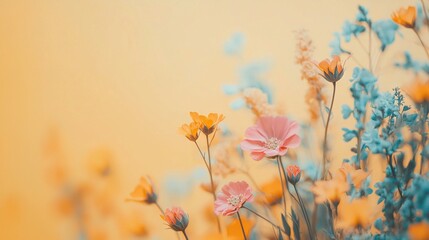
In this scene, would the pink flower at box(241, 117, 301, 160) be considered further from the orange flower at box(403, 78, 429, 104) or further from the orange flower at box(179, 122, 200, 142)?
the orange flower at box(403, 78, 429, 104)

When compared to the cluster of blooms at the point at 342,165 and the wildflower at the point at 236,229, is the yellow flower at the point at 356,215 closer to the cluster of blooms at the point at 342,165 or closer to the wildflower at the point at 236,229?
the cluster of blooms at the point at 342,165

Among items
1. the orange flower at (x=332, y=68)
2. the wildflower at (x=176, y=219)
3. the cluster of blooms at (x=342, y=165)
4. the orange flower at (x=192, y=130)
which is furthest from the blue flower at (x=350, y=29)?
the wildflower at (x=176, y=219)

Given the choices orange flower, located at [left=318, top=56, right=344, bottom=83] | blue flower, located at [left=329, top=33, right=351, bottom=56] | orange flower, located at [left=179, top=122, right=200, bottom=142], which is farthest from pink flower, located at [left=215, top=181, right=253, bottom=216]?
blue flower, located at [left=329, top=33, right=351, bottom=56]

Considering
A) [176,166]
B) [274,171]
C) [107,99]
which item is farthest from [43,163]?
[274,171]

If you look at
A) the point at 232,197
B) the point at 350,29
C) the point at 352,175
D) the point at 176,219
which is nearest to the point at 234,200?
the point at 232,197

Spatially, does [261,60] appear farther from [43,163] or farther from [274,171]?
[43,163]

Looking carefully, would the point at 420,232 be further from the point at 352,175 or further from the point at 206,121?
the point at 206,121
